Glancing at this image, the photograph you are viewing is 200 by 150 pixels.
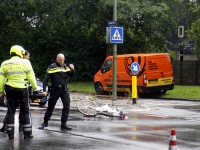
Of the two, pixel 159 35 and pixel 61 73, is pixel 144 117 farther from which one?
pixel 159 35

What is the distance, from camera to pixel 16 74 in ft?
36.8

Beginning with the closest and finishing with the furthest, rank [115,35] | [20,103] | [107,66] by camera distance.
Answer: [20,103] → [115,35] → [107,66]

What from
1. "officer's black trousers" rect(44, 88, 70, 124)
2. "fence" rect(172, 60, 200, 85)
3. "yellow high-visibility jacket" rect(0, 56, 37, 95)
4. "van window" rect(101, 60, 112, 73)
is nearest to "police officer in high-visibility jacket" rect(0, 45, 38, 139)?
"yellow high-visibility jacket" rect(0, 56, 37, 95)

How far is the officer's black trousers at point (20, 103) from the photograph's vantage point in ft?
36.8

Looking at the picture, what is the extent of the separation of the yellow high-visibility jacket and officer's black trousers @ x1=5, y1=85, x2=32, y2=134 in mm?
100

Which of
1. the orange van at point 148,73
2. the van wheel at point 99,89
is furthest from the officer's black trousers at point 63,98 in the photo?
the van wheel at point 99,89

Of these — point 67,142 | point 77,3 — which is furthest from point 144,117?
point 77,3

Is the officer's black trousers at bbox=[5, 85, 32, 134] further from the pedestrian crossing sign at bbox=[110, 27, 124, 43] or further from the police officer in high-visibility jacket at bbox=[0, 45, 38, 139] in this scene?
the pedestrian crossing sign at bbox=[110, 27, 124, 43]

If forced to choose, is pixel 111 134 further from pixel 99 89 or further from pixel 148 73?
pixel 99 89

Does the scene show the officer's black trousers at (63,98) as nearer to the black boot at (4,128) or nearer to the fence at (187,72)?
the black boot at (4,128)

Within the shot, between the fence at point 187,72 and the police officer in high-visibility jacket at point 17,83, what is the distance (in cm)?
2952

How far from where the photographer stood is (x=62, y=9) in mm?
42812

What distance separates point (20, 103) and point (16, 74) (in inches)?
23.6

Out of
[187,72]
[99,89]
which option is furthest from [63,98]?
[187,72]
